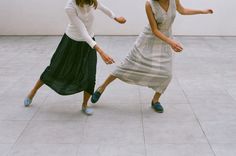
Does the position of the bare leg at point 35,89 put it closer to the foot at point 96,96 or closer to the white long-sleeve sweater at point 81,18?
the foot at point 96,96

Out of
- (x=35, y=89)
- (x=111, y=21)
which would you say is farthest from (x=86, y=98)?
(x=111, y=21)

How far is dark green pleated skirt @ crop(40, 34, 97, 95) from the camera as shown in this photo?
140 inches

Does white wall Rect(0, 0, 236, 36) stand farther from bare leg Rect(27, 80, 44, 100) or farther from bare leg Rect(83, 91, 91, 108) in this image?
bare leg Rect(83, 91, 91, 108)

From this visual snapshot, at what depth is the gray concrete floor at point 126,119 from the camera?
300 centimetres

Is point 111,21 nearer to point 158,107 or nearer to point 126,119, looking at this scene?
point 158,107

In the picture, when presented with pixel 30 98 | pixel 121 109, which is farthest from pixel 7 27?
pixel 121 109

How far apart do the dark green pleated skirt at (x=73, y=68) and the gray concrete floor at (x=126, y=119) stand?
0.30 m

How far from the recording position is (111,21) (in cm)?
777

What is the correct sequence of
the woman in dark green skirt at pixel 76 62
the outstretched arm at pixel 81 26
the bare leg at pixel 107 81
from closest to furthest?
Result: 1. the outstretched arm at pixel 81 26
2. the woman in dark green skirt at pixel 76 62
3. the bare leg at pixel 107 81

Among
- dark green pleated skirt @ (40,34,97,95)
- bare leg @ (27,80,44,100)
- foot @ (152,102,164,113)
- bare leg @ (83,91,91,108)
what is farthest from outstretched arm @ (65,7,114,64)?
foot @ (152,102,164,113)

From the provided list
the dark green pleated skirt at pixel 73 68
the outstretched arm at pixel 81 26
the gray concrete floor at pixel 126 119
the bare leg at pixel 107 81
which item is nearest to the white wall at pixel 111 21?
the gray concrete floor at pixel 126 119

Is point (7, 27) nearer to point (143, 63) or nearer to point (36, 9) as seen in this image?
point (36, 9)

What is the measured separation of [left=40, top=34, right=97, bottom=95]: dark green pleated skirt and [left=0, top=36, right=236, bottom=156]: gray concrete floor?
30 cm

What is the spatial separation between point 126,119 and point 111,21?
448 cm
